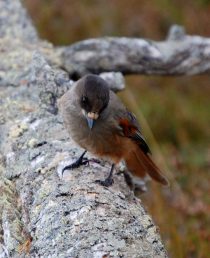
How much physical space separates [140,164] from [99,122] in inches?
19.4

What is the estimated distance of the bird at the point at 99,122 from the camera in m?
4.53

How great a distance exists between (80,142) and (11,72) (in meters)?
1.15

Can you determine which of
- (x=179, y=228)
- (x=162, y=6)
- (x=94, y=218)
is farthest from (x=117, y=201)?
(x=162, y=6)

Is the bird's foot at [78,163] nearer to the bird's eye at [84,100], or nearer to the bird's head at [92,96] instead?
the bird's head at [92,96]

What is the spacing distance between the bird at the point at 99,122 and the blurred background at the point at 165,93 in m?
1.30

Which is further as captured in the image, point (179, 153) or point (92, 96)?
point (179, 153)

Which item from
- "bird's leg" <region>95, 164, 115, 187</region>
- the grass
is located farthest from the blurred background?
"bird's leg" <region>95, 164, 115, 187</region>

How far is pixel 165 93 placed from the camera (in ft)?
28.9

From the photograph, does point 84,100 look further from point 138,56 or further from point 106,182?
point 138,56

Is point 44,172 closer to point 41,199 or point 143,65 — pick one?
point 41,199

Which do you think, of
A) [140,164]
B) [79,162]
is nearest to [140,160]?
[140,164]

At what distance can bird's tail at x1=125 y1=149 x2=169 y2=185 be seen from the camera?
496 cm

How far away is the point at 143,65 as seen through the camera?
552 cm

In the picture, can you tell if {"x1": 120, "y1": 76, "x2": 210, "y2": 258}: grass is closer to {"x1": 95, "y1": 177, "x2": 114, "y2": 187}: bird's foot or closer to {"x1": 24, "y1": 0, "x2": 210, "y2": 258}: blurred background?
{"x1": 24, "y1": 0, "x2": 210, "y2": 258}: blurred background
